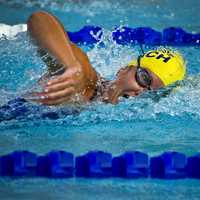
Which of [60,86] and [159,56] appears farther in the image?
[159,56]

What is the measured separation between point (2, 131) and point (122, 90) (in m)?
0.65

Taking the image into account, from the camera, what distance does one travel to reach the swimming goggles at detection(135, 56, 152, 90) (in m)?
3.04

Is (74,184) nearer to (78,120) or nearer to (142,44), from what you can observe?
(78,120)

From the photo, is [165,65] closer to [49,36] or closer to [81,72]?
[49,36]

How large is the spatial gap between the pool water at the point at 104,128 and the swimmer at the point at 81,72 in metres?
0.09

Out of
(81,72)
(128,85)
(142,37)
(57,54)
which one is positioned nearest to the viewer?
(81,72)

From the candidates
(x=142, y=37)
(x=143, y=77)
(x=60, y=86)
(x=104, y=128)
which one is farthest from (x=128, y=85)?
(x=142, y=37)

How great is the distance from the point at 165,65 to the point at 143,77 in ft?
0.75

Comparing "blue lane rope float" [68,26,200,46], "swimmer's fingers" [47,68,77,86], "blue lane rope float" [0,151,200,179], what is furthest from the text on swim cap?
"blue lane rope float" [68,26,200,46]

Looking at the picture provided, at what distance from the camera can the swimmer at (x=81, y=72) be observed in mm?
2234

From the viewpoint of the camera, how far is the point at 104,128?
309cm

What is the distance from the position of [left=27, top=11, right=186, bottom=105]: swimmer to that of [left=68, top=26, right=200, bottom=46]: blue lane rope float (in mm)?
1538

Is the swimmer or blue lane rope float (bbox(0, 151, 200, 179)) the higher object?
the swimmer

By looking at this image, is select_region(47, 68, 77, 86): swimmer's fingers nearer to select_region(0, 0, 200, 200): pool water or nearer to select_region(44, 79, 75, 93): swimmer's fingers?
select_region(44, 79, 75, 93): swimmer's fingers
